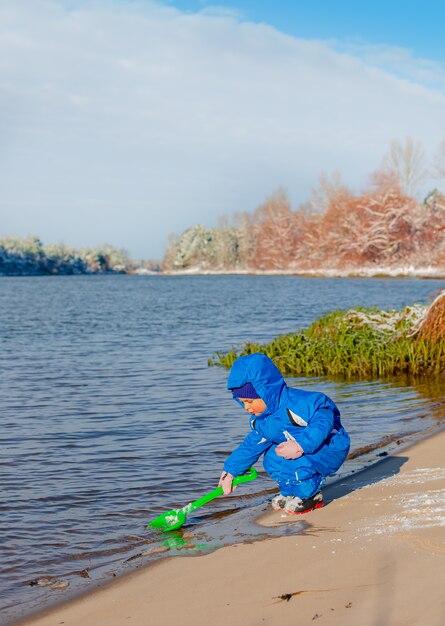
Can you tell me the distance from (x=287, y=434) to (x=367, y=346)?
9737 millimetres

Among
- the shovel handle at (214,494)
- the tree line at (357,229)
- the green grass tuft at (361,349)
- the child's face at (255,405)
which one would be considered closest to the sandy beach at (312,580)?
the shovel handle at (214,494)

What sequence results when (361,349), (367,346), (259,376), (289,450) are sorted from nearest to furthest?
(259,376) < (289,450) < (361,349) < (367,346)

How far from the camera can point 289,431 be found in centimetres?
562

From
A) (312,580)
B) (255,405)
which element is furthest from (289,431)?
(312,580)

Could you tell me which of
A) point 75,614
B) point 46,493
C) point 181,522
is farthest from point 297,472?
point 46,493

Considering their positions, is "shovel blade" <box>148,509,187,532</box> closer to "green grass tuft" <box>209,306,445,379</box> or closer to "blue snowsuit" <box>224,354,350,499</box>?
"blue snowsuit" <box>224,354,350,499</box>

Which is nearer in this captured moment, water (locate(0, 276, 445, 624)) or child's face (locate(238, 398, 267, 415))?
child's face (locate(238, 398, 267, 415))

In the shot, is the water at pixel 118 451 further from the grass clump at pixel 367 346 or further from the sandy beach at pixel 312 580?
the grass clump at pixel 367 346

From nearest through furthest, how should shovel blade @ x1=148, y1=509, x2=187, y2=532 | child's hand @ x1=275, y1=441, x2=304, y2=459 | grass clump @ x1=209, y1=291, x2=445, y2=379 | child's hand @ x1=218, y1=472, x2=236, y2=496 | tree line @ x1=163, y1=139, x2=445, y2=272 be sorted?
1. child's hand @ x1=275, y1=441, x2=304, y2=459
2. child's hand @ x1=218, y1=472, x2=236, y2=496
3. shovel blade @ x1=148, y1=509, x2=187, y2=532
4. grass clump @ x1=209, y1=291, x2=445, y2=379
5. tree line @ x1=163, y1=139, x2=445, y2=272

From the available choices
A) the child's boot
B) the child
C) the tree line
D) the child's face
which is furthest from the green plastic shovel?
the tree line

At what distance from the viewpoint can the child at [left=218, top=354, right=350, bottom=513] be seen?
17.9 ft

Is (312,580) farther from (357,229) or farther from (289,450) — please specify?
(357,229)

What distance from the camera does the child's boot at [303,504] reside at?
588cm

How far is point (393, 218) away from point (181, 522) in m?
78.7
